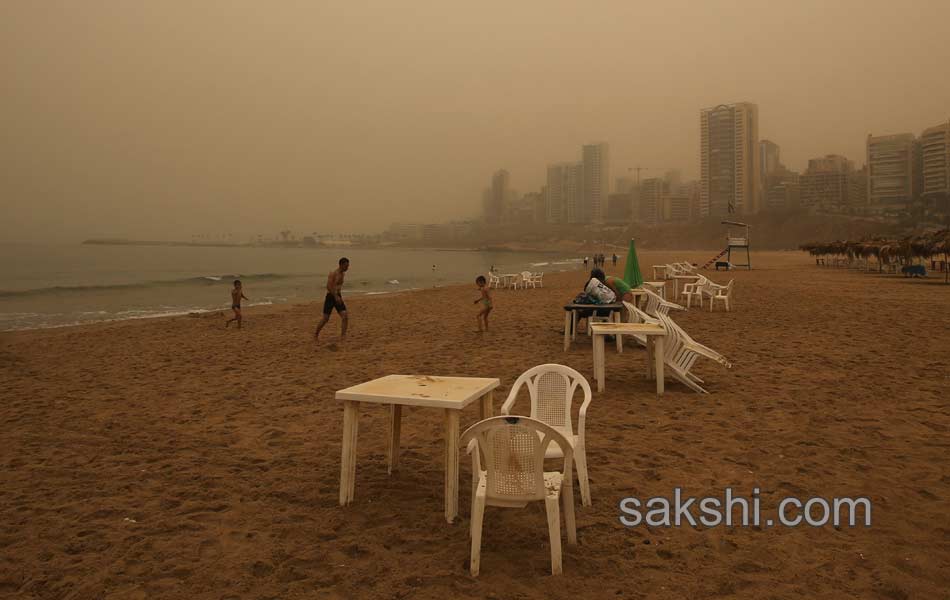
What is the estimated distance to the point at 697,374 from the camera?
7.05 meters

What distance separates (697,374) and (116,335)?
41.3 feet

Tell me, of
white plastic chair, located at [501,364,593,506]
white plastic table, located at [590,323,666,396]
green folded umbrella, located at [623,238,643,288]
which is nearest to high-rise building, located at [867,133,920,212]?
green folded umbrella, located at [623,238,643,288]

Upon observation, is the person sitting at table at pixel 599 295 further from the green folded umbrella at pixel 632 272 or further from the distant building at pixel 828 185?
the distant building at pixel 828 185

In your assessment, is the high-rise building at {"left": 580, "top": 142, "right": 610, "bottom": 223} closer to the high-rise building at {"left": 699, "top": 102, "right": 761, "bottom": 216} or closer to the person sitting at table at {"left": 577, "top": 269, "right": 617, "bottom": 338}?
the high-rise building at {"left": 699, "top": 102, "right": 761, "bottom": 216}

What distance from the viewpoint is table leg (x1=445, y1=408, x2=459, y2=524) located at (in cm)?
324

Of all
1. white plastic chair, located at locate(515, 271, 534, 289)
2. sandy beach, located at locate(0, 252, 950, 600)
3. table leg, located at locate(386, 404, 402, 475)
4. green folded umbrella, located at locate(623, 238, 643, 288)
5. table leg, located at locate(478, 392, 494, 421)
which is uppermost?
green folded umbrella, located at locate(623, 238, 643, 288)

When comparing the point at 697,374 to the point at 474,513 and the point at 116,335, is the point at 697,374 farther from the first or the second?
the point at 116,335

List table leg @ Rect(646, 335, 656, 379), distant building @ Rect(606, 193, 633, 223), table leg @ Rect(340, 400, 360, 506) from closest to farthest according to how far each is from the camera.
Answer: table leg @ Rect(340, 400, 360, 506), table leg @ Rect(646, 335, 656, 379), distant building @ Rect(606, 193, 633, 223)

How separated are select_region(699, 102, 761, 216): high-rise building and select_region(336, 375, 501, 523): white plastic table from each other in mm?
150736

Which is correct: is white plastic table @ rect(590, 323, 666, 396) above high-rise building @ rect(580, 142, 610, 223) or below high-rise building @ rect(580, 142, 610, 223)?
below

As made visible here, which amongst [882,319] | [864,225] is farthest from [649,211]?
[882,319]

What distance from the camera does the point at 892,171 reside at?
121312 millimetres

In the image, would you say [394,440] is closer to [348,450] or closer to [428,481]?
[428,481]

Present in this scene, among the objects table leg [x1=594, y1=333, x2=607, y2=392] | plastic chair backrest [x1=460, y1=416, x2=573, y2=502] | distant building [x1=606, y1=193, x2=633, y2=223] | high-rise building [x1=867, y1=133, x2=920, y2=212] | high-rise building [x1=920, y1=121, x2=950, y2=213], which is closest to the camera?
plastic chair backrest [x1=460, y1=416, x2=573, y2=502]
